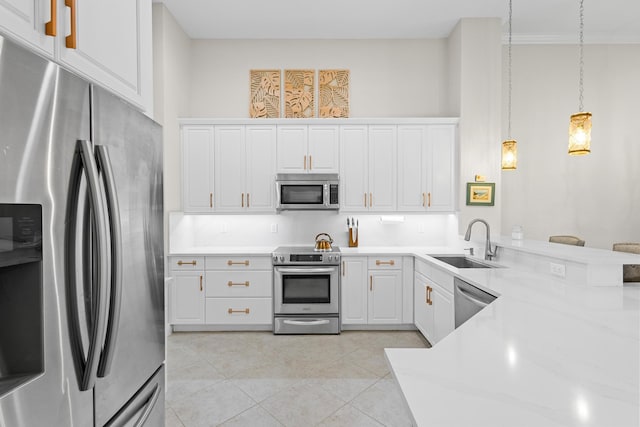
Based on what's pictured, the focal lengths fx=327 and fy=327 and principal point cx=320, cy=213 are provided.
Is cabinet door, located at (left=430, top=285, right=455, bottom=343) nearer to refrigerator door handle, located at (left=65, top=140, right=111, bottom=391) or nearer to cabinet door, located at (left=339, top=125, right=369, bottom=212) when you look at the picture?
cabinet door, located at (left=339, top=125, right=369, bottom=212)

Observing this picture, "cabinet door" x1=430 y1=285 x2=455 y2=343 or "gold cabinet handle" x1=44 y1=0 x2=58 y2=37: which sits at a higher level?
"gold cabinet handle" x1=44 y1=0 x2=58 y2=37

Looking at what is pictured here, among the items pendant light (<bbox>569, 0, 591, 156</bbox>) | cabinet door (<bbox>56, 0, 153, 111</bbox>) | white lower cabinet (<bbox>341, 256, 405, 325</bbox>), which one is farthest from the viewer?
white lower cabinet (<bbox>341, 256, 405, 325</bbox>)

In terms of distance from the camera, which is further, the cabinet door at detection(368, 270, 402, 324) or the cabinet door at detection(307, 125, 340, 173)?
the cabinet door at detection(307, 125, 340, 173)

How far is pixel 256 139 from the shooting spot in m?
3.90

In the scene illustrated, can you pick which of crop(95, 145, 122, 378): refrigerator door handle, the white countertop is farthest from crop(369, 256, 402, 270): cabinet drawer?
crop(95, 145, 122, 378): refrigerator door handle

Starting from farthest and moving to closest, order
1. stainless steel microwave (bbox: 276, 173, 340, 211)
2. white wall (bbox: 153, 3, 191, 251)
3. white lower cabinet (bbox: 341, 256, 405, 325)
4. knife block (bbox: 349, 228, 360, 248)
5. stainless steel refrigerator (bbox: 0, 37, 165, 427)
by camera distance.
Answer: knife block (bbox: 349, 228, 360, 248)
stainless steel microwave (bbox: 276, 173, 340, 211)
white lower cabinet (bbox: 341, 256, 405, 325)
white wall (bbox: 153, 3, 191, 251)
stainless steel refrigerator (bbox: 0, 37, 165, 427)

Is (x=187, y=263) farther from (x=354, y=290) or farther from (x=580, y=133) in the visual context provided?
(x=580, y=133)

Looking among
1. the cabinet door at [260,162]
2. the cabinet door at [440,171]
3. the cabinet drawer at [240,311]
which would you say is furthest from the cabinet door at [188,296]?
the cabinet door at [440,171]

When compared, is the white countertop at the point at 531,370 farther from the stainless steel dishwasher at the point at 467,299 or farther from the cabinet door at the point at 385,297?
the cabinet door at the point at 385,297

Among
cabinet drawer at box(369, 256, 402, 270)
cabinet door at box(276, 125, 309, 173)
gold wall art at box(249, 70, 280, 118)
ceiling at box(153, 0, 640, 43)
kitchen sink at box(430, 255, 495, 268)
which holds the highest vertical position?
ceiling at box(153, 0, 640, 43)

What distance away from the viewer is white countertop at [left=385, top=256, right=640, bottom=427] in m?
0.75

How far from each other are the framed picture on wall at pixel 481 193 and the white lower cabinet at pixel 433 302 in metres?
1.02

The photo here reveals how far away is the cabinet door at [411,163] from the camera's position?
3.93m

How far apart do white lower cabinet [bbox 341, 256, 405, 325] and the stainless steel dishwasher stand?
3.75ft
